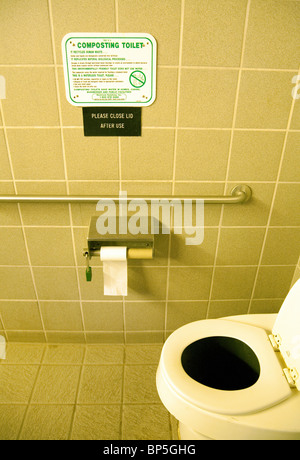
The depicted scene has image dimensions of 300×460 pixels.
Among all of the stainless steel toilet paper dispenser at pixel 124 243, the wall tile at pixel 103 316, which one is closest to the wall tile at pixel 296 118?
the stainless steel toilet paper dispenser at pixel 124 243

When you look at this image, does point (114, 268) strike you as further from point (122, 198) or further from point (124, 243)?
point (122, 198)

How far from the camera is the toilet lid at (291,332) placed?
828 millimetres

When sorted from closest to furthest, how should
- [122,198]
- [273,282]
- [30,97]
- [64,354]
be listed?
1. [30,97]
2. [122,198]
3. [273,282]
4. [64,354]

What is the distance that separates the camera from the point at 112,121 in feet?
3.10

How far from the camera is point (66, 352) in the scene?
138cm

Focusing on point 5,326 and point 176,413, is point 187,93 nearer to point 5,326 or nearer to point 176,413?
point 176,413

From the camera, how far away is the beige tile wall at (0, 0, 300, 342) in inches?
33.0

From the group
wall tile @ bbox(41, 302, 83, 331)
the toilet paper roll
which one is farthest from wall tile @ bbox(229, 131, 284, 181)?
wall tile @ bbox(41, 302, 83, 331)

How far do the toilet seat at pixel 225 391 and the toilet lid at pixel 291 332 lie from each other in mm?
32

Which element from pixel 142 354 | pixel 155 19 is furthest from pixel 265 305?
pixel 155 19

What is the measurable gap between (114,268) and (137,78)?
2.09 feet

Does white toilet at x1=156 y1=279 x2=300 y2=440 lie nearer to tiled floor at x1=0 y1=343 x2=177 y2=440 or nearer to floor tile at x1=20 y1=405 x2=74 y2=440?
tiled floor at x1=0 y1=343 x2=177 y2=440
